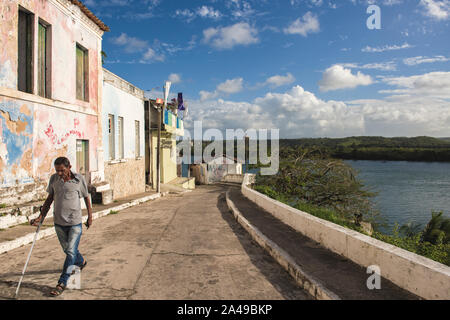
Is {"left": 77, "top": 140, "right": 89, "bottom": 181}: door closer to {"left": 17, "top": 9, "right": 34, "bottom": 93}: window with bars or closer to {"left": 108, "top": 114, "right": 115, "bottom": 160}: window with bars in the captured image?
{"left": 108, "top": 114, "right": 115, "bottom": 160}: window with bars

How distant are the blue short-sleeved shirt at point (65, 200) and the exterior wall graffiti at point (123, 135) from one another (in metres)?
8.53

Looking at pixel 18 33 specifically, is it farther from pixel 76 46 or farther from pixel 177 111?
pixel 177 111

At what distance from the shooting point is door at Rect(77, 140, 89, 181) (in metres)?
10.4

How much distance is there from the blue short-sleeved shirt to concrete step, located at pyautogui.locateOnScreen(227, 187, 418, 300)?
3079mm

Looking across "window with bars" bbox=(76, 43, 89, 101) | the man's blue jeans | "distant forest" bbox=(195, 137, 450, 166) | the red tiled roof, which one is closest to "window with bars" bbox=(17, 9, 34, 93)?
the red tiled roof

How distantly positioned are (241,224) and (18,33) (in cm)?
728

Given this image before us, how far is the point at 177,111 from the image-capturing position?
24.9 meters

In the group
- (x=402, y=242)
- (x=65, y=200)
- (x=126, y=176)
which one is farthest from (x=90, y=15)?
(x=402, y=242)

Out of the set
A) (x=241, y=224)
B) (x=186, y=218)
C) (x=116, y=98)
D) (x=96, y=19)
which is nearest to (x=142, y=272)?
(x=241, y=224)

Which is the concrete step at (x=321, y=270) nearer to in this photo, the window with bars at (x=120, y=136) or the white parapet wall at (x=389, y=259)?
the white parapet wall at (x=389, y=259)

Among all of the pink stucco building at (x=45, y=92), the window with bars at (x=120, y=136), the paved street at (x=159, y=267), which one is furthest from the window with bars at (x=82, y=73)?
the paved street at (x=159, y=267)

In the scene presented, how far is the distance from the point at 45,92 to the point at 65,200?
5828mm

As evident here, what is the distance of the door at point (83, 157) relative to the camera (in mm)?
10402

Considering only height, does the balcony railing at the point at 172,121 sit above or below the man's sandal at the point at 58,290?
above
